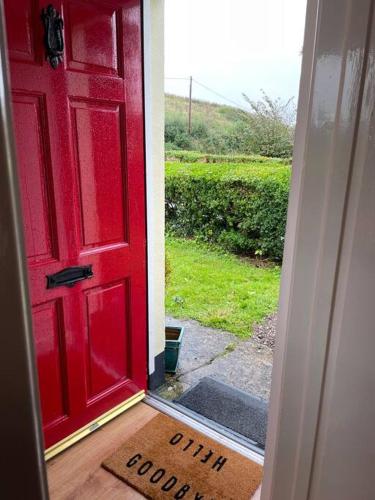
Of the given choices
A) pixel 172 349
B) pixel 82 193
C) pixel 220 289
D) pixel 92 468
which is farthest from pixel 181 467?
pixel 220 289

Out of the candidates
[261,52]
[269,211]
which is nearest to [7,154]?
[269,211]

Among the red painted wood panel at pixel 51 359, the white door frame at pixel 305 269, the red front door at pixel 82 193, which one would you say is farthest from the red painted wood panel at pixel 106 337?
the white door frame at pixel 305 269

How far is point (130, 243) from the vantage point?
6.46 feet

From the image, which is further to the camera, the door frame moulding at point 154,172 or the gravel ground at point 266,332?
the gravel ground at point 266,332

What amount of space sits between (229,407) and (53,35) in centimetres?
223

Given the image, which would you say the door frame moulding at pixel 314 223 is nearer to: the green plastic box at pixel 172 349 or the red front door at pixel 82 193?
the red front door at pixel 82 193

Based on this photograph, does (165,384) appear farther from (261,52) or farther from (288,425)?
(261,52)

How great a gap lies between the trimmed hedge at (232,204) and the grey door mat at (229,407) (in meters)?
2.99

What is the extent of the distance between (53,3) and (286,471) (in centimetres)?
178

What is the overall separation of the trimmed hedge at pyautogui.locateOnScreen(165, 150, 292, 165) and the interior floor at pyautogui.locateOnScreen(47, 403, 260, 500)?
5058 mm

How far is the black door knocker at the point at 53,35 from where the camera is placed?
4.63ft

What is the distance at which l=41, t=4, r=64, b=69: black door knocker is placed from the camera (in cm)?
141

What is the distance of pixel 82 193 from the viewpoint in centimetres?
168

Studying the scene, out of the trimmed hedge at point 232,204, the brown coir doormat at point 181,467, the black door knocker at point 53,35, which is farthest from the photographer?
the trimmed hedge at point 232,204
